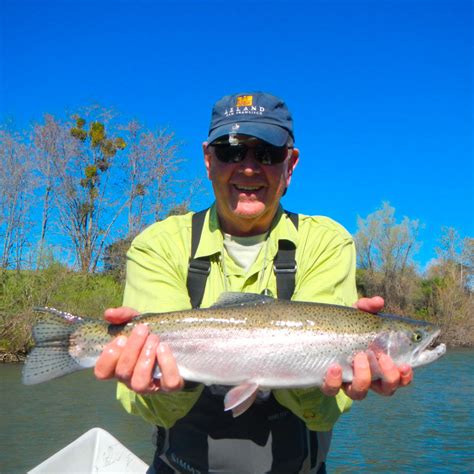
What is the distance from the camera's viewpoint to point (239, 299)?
10.8 ft

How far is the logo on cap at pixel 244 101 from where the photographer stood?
3.77 metres

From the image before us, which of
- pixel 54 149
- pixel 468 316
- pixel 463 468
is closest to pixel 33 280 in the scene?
pixel 54 149

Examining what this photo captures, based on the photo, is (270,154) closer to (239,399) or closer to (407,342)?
(407,342)

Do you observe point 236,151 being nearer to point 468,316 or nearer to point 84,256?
point 84,256

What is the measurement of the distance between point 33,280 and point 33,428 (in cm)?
1309

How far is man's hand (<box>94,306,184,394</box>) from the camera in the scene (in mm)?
2996

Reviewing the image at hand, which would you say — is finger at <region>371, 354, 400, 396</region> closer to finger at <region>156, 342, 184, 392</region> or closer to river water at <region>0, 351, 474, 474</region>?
finger at <region>156, 342, 184, 392</region>

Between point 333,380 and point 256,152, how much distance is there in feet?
4.95

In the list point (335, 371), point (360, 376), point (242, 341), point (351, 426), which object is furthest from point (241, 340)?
point (351, 426)

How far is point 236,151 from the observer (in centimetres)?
371

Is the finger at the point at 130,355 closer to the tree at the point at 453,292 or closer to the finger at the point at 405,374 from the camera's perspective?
the finger at the point at 405,374

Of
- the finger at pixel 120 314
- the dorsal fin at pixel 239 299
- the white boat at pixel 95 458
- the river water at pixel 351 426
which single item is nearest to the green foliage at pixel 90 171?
the river water at pixel 351 426

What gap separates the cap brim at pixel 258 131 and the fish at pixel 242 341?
1.00m

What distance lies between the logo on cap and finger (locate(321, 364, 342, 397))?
1767mm
